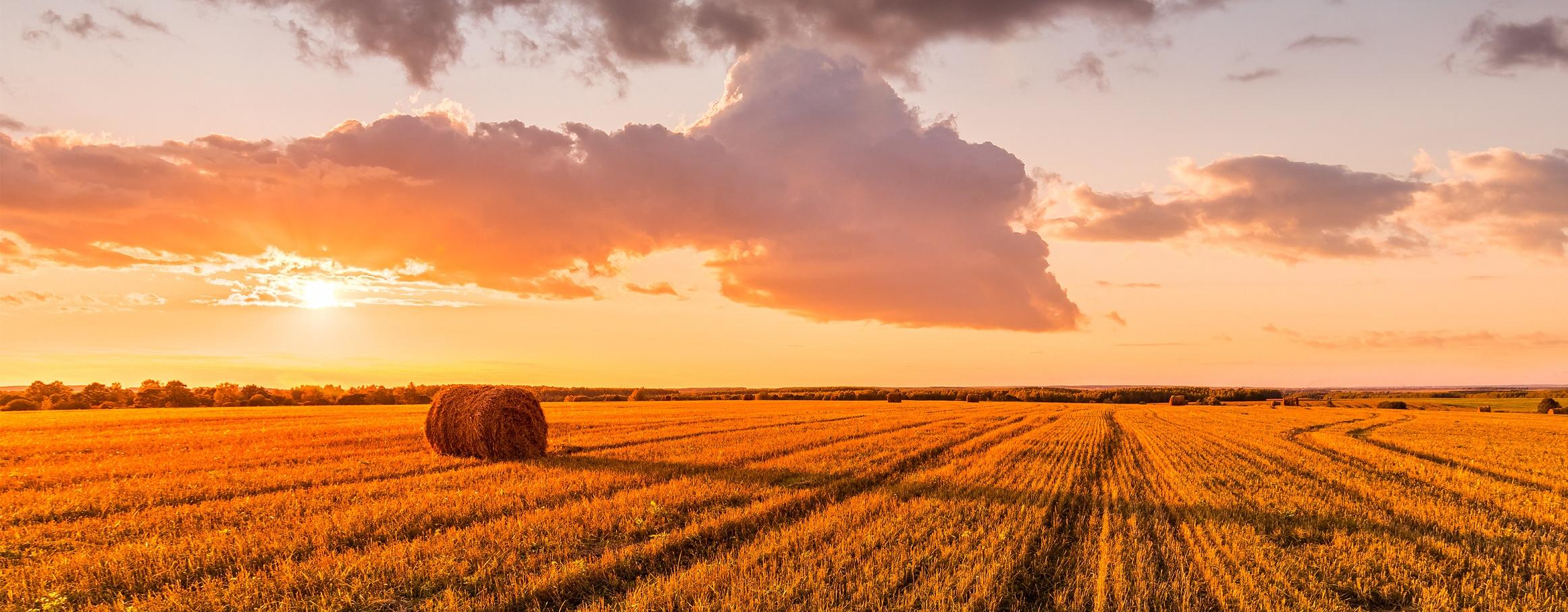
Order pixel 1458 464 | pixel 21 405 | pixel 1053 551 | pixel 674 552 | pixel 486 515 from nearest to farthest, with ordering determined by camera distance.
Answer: pixel 674 552, pixel 1053 551, pixel 486 515, pixel 1458 464, pixel 21 405

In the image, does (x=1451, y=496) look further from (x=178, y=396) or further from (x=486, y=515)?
(x=178, y=396)

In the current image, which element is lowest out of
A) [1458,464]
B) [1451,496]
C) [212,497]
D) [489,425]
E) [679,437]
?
[1458,464]

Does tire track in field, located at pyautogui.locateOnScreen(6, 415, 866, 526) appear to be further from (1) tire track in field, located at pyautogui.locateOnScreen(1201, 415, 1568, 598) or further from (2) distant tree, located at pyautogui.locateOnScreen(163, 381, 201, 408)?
(2) distant tree, located at pyautogui.locateOnScreen(163, 381, 201, 408)

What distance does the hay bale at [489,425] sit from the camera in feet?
61.2

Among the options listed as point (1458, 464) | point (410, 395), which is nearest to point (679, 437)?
point (1458, 464)

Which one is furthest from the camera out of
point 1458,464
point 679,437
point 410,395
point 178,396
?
point 410,395

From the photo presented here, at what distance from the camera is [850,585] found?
699cm

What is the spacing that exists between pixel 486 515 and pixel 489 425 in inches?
351

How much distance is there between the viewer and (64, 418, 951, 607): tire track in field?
7.75 m

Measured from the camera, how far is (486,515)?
10461 mm

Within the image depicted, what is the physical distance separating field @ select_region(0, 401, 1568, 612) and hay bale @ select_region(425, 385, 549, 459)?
1257 mm

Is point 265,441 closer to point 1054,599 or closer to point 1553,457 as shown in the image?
point 1054,599

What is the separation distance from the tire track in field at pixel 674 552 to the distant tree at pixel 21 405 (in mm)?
66558

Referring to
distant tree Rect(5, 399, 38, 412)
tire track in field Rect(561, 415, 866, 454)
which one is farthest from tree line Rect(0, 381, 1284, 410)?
tire track in field Rect(561, 415, 866, 454)
